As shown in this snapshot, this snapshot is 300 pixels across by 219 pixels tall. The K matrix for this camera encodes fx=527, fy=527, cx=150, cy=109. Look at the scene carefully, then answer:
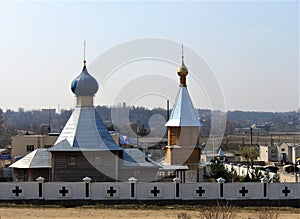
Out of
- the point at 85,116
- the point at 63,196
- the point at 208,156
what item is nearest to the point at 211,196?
the point at 63,196

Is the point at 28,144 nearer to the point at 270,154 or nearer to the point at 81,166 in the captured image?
the point at 81,166

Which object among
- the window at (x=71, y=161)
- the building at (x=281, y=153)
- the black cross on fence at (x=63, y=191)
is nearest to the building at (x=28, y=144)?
the window at (x=71, y=161)

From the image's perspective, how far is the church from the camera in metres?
21.0

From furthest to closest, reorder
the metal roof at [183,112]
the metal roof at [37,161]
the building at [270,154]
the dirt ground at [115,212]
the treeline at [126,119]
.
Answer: the building at [270,154], the treeline at [126,119], the metal roof at [183,112], the metal roof at [37,161], the dirt ground at [115,212]

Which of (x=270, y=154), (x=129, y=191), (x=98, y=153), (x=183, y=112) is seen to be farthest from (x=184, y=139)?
(x=270, y=154)

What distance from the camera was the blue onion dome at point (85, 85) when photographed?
22.8 meters

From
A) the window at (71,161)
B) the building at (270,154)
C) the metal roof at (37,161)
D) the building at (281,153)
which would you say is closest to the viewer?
the window at (71,161)

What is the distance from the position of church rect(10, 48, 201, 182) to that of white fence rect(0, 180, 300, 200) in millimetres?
2348

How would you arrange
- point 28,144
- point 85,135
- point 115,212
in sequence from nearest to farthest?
1. point 115,212
2. point 85,135
3. point 28,144

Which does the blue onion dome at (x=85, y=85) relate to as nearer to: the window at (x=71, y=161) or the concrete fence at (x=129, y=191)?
the window at (x=71, y=161)

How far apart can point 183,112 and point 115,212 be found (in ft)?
28.2

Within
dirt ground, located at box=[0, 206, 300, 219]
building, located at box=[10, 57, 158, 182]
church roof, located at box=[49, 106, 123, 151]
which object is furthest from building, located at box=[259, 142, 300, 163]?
dirt ground, located at box=[0, 206, 300, 219]

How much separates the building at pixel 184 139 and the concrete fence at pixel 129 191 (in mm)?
5621

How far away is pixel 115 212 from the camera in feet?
57.0
